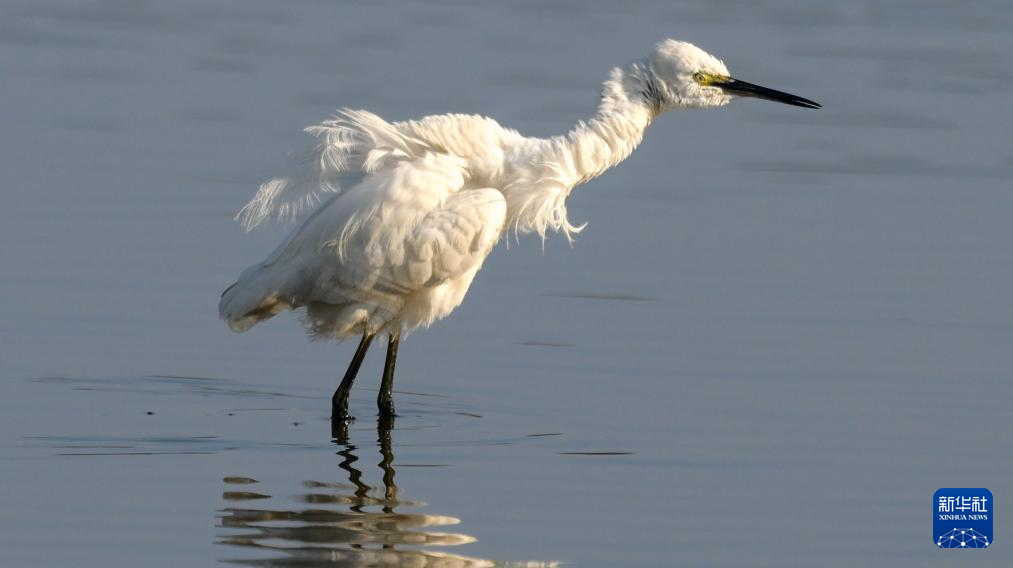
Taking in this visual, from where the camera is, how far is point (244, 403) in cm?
1094

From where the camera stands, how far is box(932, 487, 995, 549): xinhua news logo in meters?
8.98

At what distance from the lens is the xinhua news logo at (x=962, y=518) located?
8984 mm

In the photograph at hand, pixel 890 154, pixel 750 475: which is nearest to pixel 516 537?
pixel 750 475

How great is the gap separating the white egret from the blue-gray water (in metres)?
0.57

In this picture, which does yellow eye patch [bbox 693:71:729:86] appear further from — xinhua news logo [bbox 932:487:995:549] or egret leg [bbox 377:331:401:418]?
xinhua news logo [bbox 932:487:995:549]

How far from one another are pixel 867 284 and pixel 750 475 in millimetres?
3914

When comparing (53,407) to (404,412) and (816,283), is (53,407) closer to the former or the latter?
(404,412)

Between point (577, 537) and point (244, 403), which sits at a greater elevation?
point (244, 403)

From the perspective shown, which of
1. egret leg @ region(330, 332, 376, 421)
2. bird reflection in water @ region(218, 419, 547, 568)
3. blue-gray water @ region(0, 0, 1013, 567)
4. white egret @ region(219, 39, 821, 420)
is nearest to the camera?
bird reflection in water @ region(218, 419, 547, 568)

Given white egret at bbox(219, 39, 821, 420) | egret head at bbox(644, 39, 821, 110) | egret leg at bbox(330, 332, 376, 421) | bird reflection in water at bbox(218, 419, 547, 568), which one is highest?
egret head at bbox(644, 39, 821, 110)

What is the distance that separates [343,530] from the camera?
28.4ft

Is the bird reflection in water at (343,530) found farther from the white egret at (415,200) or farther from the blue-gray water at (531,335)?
the white egret at (415,200)

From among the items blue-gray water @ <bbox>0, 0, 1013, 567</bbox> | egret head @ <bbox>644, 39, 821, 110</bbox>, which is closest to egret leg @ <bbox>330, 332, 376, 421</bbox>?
blue-gray water @ <bbox>0, 0, 1013, 567</bbox>

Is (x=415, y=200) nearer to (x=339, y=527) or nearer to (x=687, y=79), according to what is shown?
(x=687, y=79)
